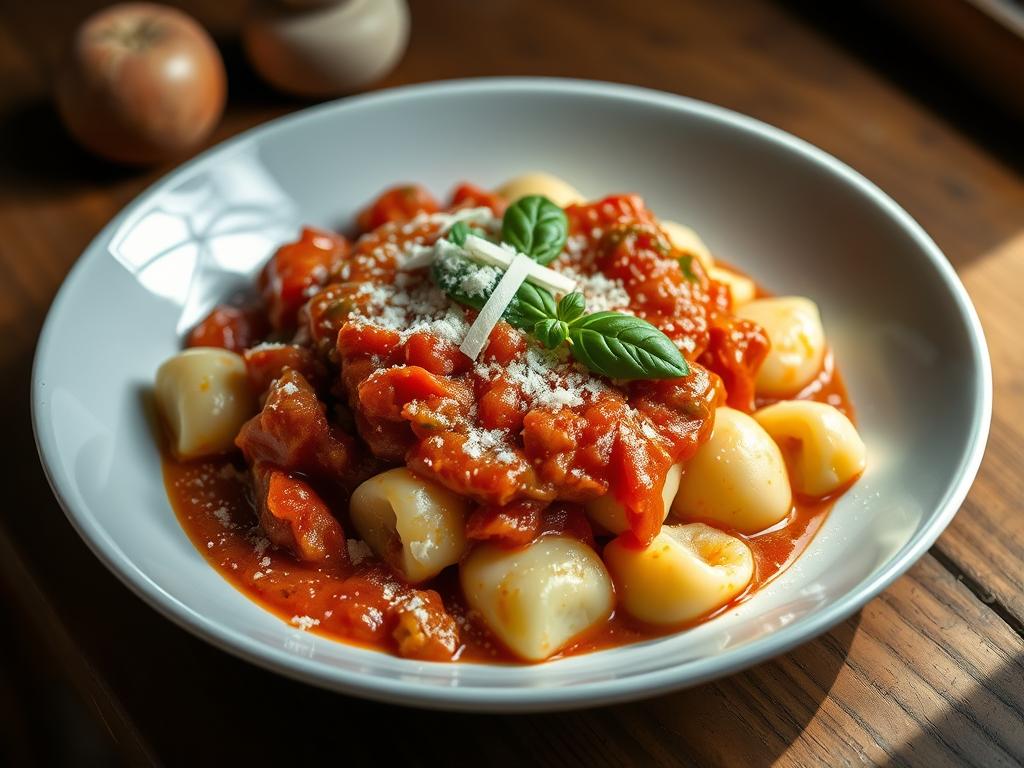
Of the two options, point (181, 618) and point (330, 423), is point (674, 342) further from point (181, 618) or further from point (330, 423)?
point (181, 618)

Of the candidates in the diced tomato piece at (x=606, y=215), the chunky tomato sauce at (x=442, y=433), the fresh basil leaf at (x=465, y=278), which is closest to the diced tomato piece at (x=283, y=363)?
the chunky tomato sauce at (x=442, y=433)

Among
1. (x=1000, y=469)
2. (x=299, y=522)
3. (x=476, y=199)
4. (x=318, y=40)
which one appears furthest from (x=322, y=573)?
(x=318, y=40)

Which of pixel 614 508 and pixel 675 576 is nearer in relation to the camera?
pixel 675 576

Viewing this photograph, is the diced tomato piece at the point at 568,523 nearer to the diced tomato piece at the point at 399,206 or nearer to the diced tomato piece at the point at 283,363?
the diced tomato piece at the point at 283,363

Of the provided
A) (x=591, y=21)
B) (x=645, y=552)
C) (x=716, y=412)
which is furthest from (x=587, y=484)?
(x=591, y=21)

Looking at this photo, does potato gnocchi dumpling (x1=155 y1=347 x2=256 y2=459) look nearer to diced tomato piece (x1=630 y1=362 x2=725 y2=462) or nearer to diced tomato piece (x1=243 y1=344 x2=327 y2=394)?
diced tomato piece (x1=243 y1=344 x2=327 y2=394)

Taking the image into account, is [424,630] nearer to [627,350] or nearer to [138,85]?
[627,350]

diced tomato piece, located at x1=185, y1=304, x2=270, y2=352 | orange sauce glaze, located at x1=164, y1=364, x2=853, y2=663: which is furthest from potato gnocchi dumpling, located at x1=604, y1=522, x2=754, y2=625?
diced tomato piece, located at x1=185, y1=304, x2=270, y2=352
